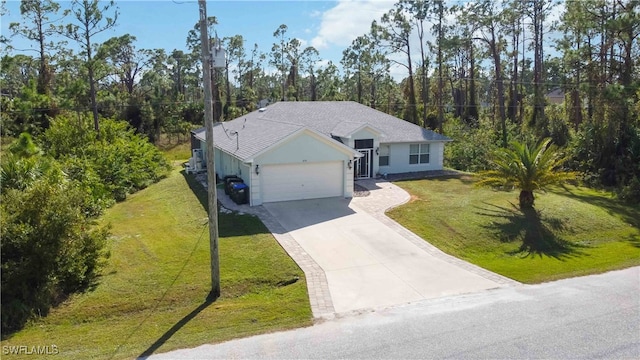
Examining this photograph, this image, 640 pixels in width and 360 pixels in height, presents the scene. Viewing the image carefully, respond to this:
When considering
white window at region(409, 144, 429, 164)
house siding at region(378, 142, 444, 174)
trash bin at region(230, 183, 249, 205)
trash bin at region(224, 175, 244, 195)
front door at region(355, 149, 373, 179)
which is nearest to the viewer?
trash bin at region(230, 183, 249, 205)

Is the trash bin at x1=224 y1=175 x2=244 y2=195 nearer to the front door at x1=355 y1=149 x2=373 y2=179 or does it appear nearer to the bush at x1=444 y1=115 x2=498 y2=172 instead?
the front door at x1=355 y1=149 x2=373 y2=179

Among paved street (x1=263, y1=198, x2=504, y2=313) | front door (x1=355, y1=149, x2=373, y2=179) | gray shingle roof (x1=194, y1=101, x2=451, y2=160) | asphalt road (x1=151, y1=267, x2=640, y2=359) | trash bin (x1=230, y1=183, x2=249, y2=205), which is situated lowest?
asphalt road (x1=151, y1=267, x2=640, y2=359)

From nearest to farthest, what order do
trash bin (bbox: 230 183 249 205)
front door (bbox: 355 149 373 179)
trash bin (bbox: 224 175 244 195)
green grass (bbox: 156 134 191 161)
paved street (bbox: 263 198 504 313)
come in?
paved street (bbox: 263 198 504 313) → trash bin (bbox: 230 183 249 205) → trash bin (bbox: 224 175 244 195) → front door (bbox: 355 149 373 179) → green grass (bbox: 156 134 191 161)

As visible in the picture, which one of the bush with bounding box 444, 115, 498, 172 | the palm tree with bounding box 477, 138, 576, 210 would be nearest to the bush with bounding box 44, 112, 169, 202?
the palm tree with bounding box 477, 138, 576, 210

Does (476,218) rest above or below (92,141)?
below

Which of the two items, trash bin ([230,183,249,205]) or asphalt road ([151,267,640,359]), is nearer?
asphalt road ([151,267,640,359])

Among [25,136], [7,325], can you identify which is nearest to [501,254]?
[7,325]

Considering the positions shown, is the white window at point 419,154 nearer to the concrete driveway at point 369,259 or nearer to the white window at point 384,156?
the white window at point 384,156

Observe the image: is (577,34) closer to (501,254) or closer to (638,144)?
(638,144)
